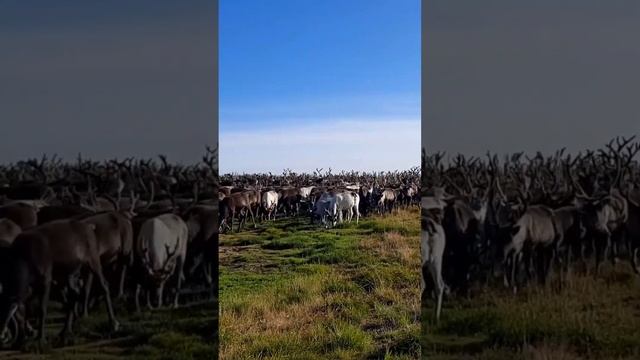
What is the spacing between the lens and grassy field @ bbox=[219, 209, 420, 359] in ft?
28.2

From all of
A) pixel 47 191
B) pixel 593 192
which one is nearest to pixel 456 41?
pixel 593 192

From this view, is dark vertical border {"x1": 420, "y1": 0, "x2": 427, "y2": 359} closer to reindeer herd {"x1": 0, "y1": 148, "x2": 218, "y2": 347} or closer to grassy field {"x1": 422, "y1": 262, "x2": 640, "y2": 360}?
grassy field {"x1": 422, "y1": 262, "x2": 640, "y2": 360}

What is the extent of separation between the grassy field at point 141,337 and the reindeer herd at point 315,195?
19.9 feet

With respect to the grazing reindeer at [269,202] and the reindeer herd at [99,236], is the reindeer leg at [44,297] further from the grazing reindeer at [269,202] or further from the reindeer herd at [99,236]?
the grazing reindeer at [269,202]

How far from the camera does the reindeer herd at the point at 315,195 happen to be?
12.2 m

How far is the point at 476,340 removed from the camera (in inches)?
208

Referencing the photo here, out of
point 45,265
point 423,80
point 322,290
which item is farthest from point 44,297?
point 322,290

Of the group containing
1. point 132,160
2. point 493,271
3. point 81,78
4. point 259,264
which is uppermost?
point 81,78

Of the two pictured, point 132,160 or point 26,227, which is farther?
point 132,160

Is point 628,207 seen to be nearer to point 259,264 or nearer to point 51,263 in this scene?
point 51,263

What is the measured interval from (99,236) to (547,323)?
3614 millimetres

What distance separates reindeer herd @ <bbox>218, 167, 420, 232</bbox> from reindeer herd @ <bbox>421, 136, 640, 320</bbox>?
6717mm

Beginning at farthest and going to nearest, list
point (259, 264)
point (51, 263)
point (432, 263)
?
1. point (259, 264)
2. point (432, 263)
3. point (51, 263)

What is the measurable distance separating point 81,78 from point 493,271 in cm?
377
